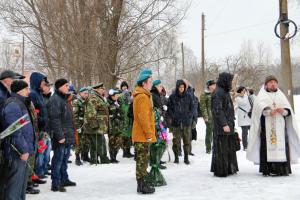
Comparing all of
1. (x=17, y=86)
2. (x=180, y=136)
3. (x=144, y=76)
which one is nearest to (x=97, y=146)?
(x=180, y=136)

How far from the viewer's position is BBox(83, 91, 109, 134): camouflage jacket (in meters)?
10.2

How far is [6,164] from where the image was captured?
5738mm

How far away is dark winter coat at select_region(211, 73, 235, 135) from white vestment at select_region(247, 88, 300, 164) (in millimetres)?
482

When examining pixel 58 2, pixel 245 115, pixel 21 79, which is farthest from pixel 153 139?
pixel 58 2

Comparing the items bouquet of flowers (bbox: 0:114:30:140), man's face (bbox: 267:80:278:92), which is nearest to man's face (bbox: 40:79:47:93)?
bouquet of flowers (bbox: 0:114:30:140)

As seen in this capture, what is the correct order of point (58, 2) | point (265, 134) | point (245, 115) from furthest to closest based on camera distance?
point (58, 2)
point (245, 115)
point (265, 134)

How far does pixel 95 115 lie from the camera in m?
10.3

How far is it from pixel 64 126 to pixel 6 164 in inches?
74.1

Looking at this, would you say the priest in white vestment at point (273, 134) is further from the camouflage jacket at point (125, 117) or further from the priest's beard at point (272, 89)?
the camouflage jacket at point (125, 117)

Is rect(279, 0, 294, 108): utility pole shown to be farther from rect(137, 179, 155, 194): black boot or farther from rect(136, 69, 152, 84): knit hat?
rect(137, 179, 155, 194): black boot

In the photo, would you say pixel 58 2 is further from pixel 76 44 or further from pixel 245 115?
pixel 245 115

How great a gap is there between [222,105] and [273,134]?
3.65 feet

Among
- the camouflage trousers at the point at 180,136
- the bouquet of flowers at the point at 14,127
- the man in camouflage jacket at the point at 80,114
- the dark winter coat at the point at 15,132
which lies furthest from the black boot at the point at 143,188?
the man in camouflage jacket at the point at 80,114

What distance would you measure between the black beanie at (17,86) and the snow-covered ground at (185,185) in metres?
1.93
